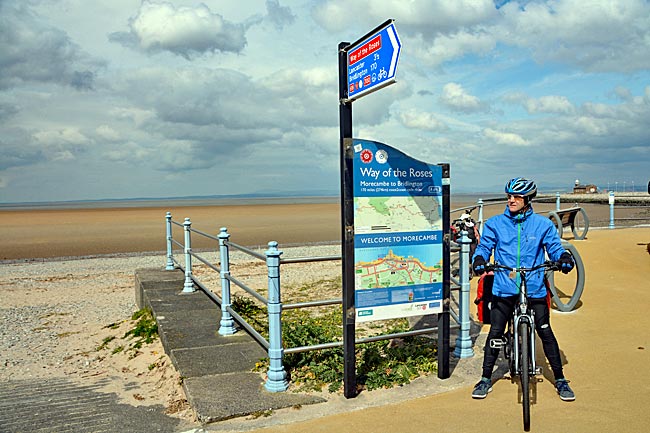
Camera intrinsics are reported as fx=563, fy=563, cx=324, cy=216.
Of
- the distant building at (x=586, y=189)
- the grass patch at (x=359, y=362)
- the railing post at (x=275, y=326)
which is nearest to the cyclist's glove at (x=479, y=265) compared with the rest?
the grass patch at (x=359, y=362)

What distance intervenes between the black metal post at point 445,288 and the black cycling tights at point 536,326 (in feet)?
1.33

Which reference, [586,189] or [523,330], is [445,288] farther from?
[586,189]

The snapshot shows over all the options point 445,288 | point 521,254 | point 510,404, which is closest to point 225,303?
point 445,288

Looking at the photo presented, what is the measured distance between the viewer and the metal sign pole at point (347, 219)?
4.26 m

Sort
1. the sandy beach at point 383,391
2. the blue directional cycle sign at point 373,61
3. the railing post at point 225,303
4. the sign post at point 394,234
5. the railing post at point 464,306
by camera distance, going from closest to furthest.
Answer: the blue directional cycle sign at point 373,61
the sign post at point 394,234
the sandy beach at point 383,391
the railing post at point 464,306
the railing post at point 225,303

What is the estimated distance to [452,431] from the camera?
3846 mm

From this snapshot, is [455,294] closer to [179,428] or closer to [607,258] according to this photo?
[607,258]

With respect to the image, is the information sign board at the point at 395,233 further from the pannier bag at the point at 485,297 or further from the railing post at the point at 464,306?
the railing post at the point at 464,306

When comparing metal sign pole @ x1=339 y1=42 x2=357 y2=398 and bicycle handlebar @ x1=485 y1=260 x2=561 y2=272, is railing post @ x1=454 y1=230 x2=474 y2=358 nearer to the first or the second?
bicycle handlebar @ x1=485 y1=260 x2=561 y2=272

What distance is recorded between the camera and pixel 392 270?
4.56 m

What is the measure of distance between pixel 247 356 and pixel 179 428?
4.25ft

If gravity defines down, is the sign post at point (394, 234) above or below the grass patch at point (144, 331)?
above

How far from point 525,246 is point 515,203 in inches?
13.1

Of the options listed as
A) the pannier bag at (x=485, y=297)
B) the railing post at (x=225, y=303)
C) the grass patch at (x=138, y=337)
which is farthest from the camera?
the grass patch at (x=138, y=337)
